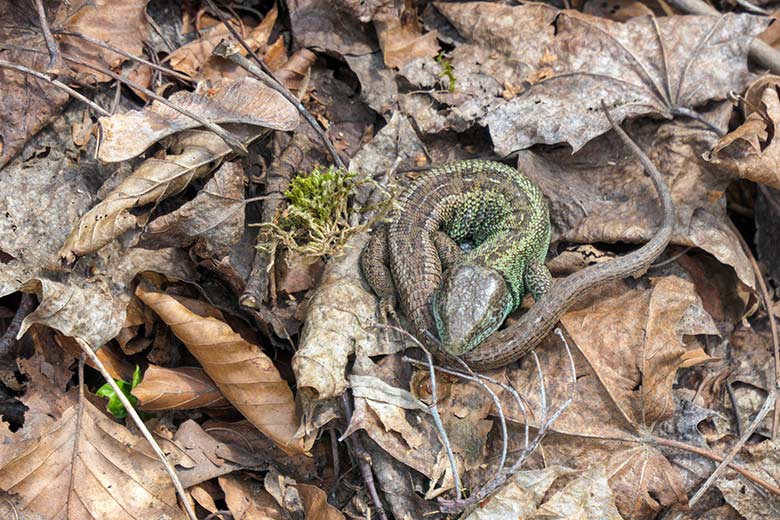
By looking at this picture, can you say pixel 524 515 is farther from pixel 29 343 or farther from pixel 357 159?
pixel 29 343

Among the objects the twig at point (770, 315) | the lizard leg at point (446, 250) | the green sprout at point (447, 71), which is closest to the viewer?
the twig at point (770, 315)

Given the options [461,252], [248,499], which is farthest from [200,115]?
[248,499]

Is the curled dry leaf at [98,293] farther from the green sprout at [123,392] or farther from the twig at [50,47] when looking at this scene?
the twig at [50,47]

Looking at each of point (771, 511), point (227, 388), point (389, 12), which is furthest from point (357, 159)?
point (771, 511)

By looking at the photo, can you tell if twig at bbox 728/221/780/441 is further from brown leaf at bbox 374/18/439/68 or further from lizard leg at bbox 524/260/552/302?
brown leaf at bbox 374/18/439/68

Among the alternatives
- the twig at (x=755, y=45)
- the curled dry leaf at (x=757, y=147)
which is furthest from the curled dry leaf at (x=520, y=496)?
the twig at (x=755, y=45)

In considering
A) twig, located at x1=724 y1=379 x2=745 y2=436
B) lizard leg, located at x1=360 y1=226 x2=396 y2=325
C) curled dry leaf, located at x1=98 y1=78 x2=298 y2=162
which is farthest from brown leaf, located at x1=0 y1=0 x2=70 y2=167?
twig, located at x1=724 y1=379 x2=745 y2=436
